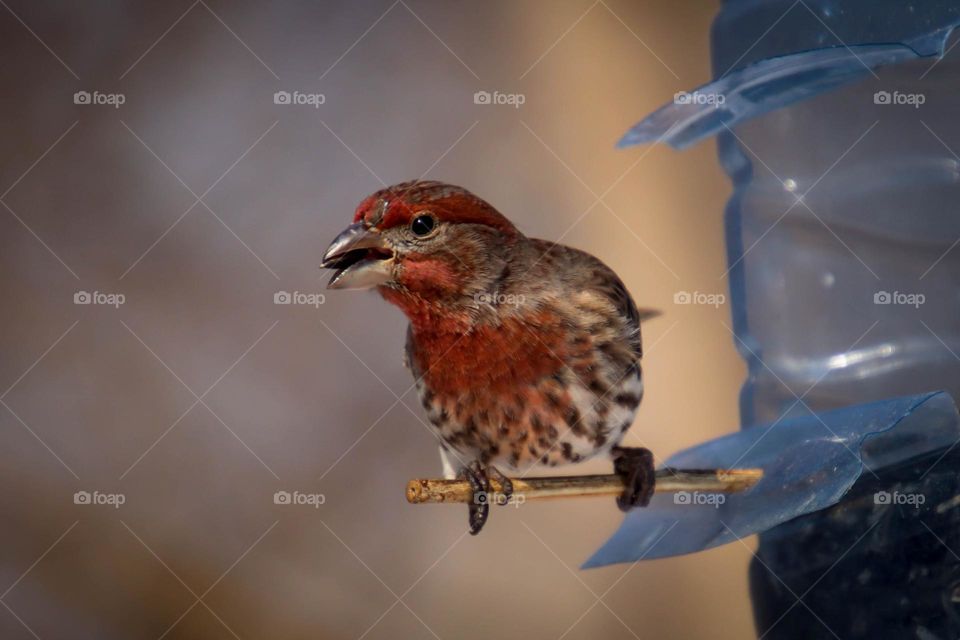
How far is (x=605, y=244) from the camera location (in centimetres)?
354

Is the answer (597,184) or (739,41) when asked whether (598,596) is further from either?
(739,41)

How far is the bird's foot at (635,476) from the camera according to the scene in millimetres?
2438

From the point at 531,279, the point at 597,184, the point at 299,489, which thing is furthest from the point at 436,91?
the point at 299,489

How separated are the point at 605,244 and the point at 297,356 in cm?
109
